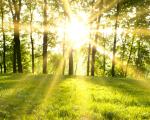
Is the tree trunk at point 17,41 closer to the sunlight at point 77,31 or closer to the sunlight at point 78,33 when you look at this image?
the sunlight at point 77,31

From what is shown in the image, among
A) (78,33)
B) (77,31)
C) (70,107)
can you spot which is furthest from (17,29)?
(70,107)

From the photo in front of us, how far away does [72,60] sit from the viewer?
39062 mm

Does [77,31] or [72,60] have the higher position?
[77,31]

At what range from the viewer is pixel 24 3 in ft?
165

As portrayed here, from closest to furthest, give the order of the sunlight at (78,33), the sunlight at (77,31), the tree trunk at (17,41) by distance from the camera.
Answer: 1. the tree trunk at (17,41)
2. the sunlight at (77,31)
3. the sunlight at (78,33)

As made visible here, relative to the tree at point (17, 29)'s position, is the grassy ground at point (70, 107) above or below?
below

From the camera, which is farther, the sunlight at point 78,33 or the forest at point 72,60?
the sunlight at point 78,33

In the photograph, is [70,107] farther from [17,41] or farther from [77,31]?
[77,31]

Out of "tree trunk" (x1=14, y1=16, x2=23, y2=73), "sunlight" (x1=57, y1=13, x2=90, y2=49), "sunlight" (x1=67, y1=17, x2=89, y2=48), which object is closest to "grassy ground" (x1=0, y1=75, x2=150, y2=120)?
"tree trunk" (x1=14, y1=16, x2=23, y2=73)

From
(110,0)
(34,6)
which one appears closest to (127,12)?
(110,0)

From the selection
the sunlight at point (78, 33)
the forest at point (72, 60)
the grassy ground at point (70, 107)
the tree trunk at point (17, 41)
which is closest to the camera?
the grassy ground at point (70, 107)

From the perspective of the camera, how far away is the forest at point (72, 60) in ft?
39.2

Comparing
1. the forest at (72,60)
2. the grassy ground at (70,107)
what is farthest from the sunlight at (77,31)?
the grassy ground at (70,107)

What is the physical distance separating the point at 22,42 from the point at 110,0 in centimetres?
3692
